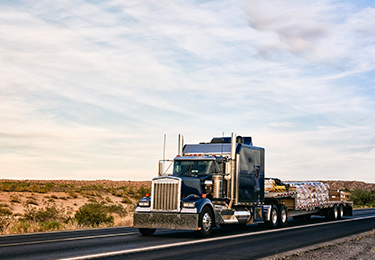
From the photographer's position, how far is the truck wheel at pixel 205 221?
15.5 meters

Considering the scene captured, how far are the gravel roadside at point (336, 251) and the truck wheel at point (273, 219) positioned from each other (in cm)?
558

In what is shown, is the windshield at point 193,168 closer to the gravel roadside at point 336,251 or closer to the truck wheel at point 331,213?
the gravel roadside at point 336,251

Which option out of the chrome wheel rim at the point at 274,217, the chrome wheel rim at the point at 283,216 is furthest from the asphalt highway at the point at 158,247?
the chrome wheel rim at the point at 283,216

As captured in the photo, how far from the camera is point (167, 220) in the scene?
51.1 ft

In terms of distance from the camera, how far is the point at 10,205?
133 ft

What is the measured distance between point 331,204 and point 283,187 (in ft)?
19.7

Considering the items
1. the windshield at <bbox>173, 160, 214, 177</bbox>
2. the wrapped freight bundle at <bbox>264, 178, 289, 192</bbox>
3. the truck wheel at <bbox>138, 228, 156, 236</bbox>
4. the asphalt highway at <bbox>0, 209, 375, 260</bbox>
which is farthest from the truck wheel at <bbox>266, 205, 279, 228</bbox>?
the truck wheel at <bbox>138, 228, 156, 236</bbox>

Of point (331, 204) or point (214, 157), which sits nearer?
point (214, 157)

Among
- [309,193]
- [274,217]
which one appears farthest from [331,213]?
[274,217]

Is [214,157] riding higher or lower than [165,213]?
higher

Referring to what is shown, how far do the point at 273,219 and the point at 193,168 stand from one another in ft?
18.7

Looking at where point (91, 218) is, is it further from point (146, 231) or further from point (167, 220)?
point (167, 220)

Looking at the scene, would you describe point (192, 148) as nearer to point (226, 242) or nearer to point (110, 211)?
point (226, 242)

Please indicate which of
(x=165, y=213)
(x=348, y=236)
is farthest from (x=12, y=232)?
(x=348, y=236)
